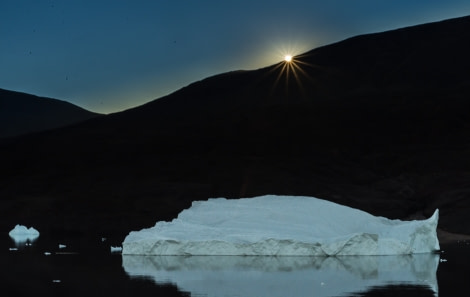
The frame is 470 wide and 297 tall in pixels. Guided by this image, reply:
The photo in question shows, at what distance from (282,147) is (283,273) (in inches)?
2709

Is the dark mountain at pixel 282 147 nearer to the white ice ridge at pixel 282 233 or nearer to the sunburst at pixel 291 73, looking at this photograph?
the sunburst at pixel 291 73

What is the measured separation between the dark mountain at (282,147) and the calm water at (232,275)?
25.3 metres

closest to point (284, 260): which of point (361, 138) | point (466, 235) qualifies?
point (466, 235)

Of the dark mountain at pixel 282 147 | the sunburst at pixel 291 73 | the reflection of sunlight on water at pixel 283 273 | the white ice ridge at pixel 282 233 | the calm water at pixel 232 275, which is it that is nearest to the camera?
the calm water at pixel 232 275

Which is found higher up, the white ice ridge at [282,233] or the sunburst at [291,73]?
the sunburst at [291,73]

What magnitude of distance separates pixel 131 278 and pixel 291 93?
328 feet

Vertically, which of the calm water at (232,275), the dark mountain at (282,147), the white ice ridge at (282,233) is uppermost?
the dark mountain at (282,147)

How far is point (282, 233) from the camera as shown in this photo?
1404 inches

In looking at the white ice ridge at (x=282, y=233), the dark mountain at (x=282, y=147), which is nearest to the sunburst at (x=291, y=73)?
the dark mountain at (x=282, y=147)

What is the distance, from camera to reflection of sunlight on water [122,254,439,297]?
25.5 m

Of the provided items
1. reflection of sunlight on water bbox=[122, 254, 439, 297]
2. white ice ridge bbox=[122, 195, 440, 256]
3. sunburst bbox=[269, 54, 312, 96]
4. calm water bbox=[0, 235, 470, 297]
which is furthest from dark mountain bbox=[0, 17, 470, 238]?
calm water bbox=[0, 235, 470, 297]

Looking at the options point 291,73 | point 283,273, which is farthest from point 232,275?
point 291,73

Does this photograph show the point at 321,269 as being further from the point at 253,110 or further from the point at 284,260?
the point at 253,110

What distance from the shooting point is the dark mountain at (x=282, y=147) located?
77.2 metres
